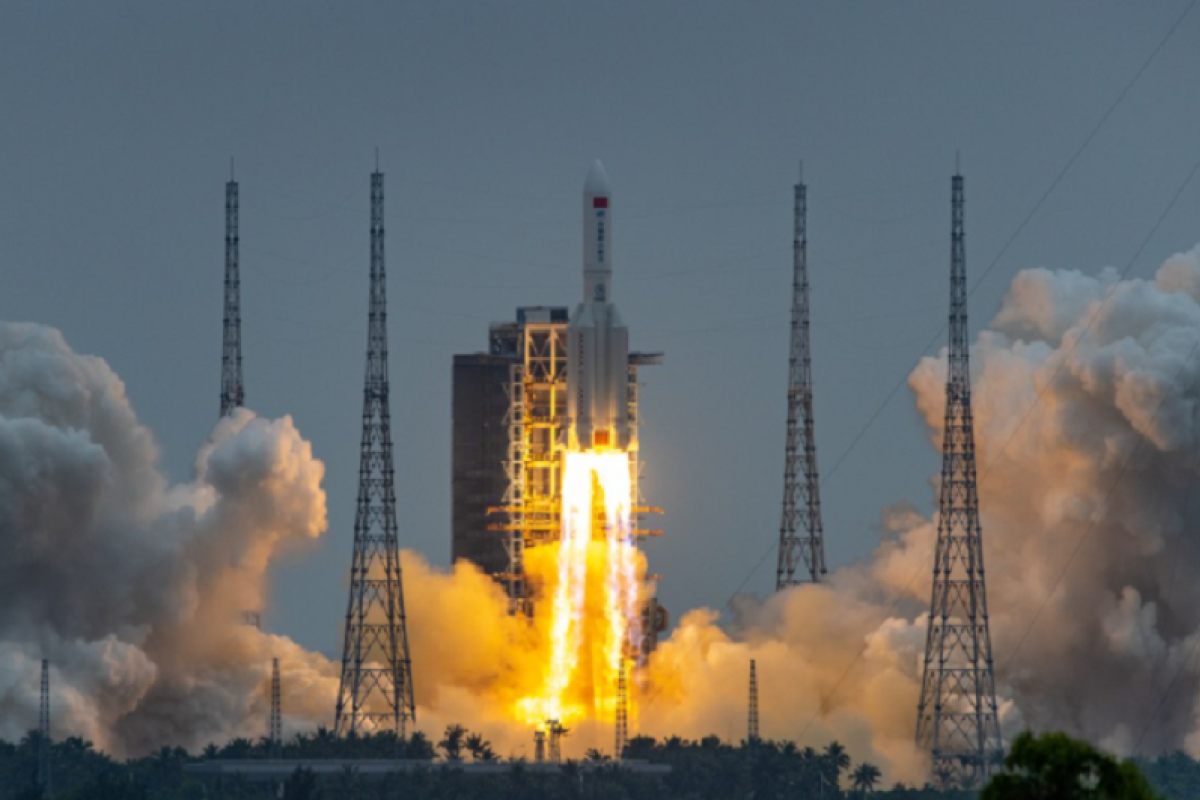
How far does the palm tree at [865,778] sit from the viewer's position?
113312 mm

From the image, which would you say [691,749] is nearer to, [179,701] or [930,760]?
[930,760]

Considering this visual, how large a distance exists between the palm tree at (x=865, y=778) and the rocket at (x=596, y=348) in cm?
1148

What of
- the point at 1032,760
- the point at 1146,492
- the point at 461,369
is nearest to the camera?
the point at 1032,760

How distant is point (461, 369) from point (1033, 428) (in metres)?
25.3

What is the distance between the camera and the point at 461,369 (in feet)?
454

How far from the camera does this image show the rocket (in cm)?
11500

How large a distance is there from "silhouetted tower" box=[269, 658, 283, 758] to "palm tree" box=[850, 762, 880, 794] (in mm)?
16035

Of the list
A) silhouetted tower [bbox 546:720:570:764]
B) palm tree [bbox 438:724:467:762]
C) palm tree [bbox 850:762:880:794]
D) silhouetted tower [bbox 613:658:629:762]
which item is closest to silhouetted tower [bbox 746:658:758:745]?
palm tree [bbox 850:762:880:794]

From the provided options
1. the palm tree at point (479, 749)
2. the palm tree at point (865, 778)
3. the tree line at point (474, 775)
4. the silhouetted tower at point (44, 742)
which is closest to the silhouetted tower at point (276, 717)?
the tree line at point (474, 775)

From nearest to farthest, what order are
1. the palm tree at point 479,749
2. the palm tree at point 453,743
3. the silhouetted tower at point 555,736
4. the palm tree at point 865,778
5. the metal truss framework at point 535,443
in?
the palm tree at point 865,778
the palm tree at point 479,749
the palm tree at point 453,743
the silhouetted tower at point 555,736
the metal truss framework at point 535,443

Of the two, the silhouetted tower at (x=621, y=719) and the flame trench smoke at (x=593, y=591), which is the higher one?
the flame trench smoke at (x=593, y=591)

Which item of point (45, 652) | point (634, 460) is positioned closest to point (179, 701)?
point (45, 652)

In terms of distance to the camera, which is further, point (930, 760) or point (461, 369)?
point (461, 369)

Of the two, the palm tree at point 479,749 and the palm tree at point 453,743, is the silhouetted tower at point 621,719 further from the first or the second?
the palm tree at point 453,743
